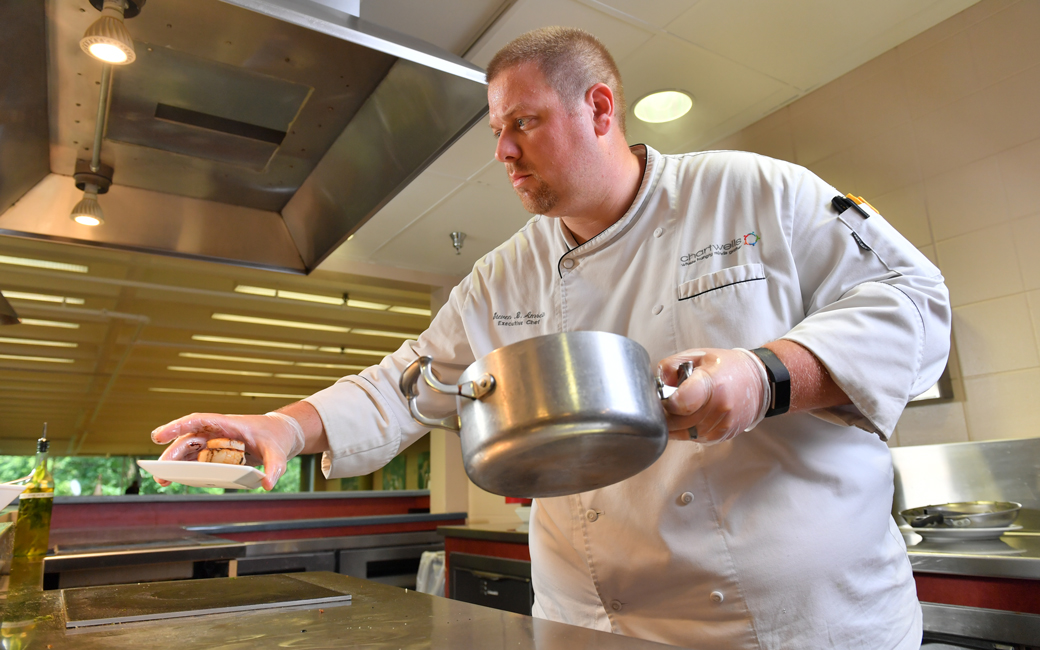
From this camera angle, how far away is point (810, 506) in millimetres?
923

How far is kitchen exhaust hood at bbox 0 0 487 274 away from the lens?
4.25 feet

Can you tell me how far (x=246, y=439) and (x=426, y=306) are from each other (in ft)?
18.8

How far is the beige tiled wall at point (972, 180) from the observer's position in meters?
2.24

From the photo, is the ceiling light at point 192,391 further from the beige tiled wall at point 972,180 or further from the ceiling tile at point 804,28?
the beige tiled wall at point 972,180

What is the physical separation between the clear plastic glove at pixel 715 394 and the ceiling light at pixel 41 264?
20.4 ft

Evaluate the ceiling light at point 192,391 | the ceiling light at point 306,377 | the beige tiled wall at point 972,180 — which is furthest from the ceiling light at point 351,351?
the beige tiled wall at point 972,180

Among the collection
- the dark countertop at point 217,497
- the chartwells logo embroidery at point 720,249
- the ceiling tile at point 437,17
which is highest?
the ceiling tile at point 437,17

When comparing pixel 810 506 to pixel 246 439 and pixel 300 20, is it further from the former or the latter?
pixel 300 20

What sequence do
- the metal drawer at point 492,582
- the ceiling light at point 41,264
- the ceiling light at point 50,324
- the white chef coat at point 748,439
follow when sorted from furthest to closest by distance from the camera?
the ceiling light at point 50,324
the ceiling light at point 41,264
the metal drawer at point 492,582
the white chef coat at point 748,439

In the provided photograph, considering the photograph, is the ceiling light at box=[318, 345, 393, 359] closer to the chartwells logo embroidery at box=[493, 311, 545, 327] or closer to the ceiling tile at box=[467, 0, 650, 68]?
the ceiling tile at box=[467, 0, 650, 68]

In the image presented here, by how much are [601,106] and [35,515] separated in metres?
1.84

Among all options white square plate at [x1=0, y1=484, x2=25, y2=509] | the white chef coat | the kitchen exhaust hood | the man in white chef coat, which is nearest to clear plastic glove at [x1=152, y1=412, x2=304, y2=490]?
the man in white chef coat

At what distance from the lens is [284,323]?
25.8 feet

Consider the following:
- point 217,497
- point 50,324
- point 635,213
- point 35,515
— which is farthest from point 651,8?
point 50,324
